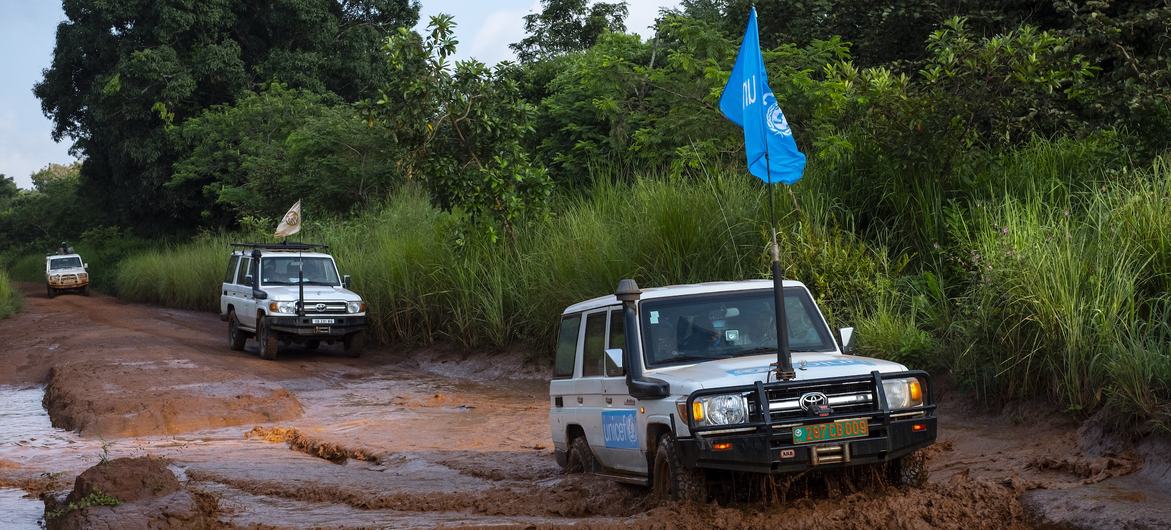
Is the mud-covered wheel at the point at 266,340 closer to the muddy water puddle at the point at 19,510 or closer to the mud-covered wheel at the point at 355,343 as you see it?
the mud-covered wheel at the point at 355,343

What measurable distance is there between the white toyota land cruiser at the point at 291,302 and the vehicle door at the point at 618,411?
12547 mm

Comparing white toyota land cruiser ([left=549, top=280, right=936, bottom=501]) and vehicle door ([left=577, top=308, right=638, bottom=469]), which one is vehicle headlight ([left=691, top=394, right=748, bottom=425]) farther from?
vehicle door ([left=577, top=308, right=638, bottom=469])

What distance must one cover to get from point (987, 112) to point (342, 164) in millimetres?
21888

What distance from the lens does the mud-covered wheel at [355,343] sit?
783 inches

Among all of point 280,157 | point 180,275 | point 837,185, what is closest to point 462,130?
point 837,185

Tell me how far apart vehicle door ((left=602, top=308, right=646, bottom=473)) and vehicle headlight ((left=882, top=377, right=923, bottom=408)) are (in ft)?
4.89

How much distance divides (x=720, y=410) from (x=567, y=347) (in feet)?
8.76

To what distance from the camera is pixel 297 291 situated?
19859mm

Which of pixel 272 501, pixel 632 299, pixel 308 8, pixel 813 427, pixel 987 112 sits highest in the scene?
pixel 308 8

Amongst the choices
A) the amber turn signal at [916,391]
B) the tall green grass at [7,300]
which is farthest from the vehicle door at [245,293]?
the amber turn signal at [916,391]

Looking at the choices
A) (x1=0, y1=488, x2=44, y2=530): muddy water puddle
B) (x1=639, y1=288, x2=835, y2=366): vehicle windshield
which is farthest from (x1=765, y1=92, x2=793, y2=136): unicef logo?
(x1=0, y1=488, x2=44, y2=530): muddy water puddle

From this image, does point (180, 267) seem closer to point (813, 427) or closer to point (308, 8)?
point (308, 8)

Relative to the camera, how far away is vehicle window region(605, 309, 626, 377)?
7.32m

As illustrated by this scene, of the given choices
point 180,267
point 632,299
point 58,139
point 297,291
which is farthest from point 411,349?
point 58,139
